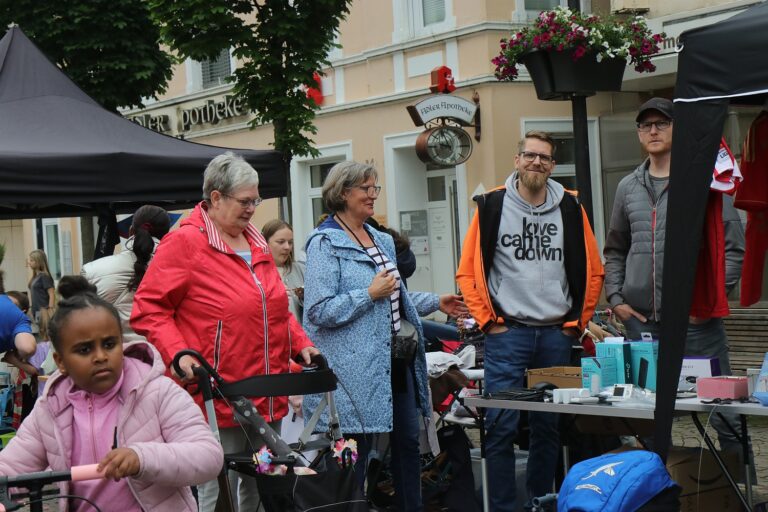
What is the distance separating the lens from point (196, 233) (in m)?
5.19

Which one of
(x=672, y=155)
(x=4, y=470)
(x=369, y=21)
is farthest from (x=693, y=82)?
(x=369, y=21)

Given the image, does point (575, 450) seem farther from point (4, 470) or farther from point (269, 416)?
point (4, 470)

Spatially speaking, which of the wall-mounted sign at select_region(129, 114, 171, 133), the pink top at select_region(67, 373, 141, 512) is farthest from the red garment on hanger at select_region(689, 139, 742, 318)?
the wall-mounted sign at select_region(129, 114, 171, 133)

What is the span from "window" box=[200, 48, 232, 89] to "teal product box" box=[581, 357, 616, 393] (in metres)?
18.6

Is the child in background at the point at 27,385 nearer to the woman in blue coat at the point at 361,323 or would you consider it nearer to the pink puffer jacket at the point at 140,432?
the woman in blue coat at the point at 361,323

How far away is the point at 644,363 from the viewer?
217 inches

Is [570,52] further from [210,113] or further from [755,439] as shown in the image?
[210,113]

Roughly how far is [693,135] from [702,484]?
1.75m

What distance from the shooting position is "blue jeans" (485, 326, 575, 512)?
20.1ft

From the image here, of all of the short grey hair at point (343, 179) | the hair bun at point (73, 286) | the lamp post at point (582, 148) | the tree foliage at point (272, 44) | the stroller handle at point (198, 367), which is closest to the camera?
the stroller handle at point (198, 367)

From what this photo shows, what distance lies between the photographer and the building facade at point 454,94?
16.6m

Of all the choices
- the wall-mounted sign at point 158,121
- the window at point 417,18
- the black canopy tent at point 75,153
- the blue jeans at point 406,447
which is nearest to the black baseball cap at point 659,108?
the blue jeans at point 406,447

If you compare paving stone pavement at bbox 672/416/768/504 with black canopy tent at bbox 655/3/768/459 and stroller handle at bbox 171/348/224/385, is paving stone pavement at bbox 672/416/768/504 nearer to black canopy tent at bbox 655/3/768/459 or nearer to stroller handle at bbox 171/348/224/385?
black canopy tent at bbox 655/3/768/459

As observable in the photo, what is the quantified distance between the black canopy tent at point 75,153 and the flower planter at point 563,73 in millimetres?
3275
